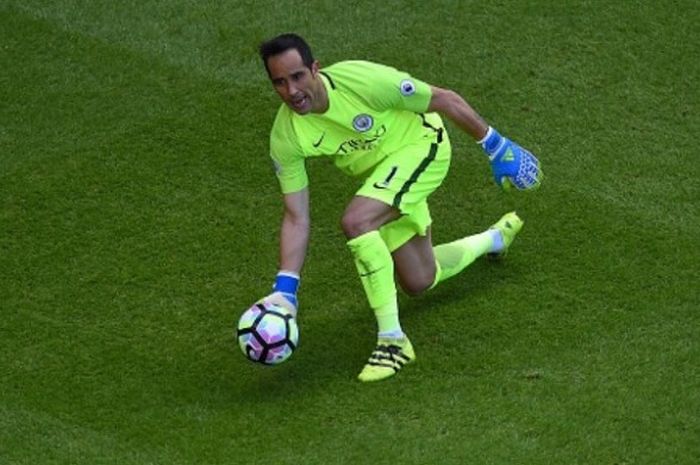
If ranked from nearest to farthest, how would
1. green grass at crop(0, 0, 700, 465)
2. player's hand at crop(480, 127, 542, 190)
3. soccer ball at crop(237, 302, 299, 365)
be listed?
green grass at crop(0, 0, 700, 465) < soccer ball at crop(237, 302, 299, 365) < player's hand at crop(480, 127, 542, 190)

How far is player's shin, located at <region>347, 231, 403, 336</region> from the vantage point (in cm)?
785

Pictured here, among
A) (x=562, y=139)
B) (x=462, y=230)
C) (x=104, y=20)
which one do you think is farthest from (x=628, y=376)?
(x=104, y=20)

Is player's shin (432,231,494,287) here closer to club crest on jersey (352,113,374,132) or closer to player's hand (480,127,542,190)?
player's hand (480,127,542,190)

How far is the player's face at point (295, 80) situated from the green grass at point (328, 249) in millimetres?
1211

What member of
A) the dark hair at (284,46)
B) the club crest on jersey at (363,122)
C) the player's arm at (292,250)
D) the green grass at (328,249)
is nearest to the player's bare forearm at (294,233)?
the player's arm at (292,250)

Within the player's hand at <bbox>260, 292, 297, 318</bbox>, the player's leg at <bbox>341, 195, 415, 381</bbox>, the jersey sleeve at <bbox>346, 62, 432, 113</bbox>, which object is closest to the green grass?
the player's leg at <bbox>341, 195, 415, 381</bbox>

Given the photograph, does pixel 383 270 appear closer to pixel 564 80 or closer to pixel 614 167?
pixel 614 167

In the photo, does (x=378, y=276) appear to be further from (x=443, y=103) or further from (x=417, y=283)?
(x=443, y=103)

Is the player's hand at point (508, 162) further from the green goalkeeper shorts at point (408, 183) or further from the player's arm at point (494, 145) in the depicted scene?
the green goalkeeper shorts at point (408, 183)

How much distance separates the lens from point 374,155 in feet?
26.8

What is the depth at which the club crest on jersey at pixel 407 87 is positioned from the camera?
800cm

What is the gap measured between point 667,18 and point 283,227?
3.85 metres

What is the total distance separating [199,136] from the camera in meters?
9.97

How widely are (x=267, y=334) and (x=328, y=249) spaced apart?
4.87 ft
